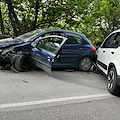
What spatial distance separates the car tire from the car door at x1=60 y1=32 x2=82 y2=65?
4.37ft

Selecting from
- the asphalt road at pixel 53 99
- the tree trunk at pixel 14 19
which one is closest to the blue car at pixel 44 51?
the asphalt road at pixel 53 99

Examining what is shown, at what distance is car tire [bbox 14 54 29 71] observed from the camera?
18.5ft

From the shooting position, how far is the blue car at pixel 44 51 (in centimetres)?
530

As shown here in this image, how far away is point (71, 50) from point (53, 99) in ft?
10.1

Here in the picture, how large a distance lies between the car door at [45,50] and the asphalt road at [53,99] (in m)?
0.48

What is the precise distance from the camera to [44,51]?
5445mm

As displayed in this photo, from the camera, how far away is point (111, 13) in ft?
73.4

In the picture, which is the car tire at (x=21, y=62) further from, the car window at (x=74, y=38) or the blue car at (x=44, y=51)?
the car window at (x=74, y=38)

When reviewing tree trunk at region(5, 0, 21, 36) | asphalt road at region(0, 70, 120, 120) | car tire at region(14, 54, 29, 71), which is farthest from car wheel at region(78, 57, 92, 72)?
tree trunk at region(5, 0, 21, 36)

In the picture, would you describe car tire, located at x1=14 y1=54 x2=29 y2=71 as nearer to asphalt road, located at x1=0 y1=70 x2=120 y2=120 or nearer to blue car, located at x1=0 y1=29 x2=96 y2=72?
blue car, located at x1=0 y1=29 x2=96 y2=72

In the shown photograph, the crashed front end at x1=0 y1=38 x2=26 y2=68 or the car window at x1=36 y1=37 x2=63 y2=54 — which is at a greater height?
the car window at x1=36 y1=37 x2=63 y2=54

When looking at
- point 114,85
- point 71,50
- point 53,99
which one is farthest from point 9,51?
point 114,85

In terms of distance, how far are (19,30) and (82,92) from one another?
937cm

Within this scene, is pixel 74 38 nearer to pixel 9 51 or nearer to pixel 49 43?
pixel 49 43
